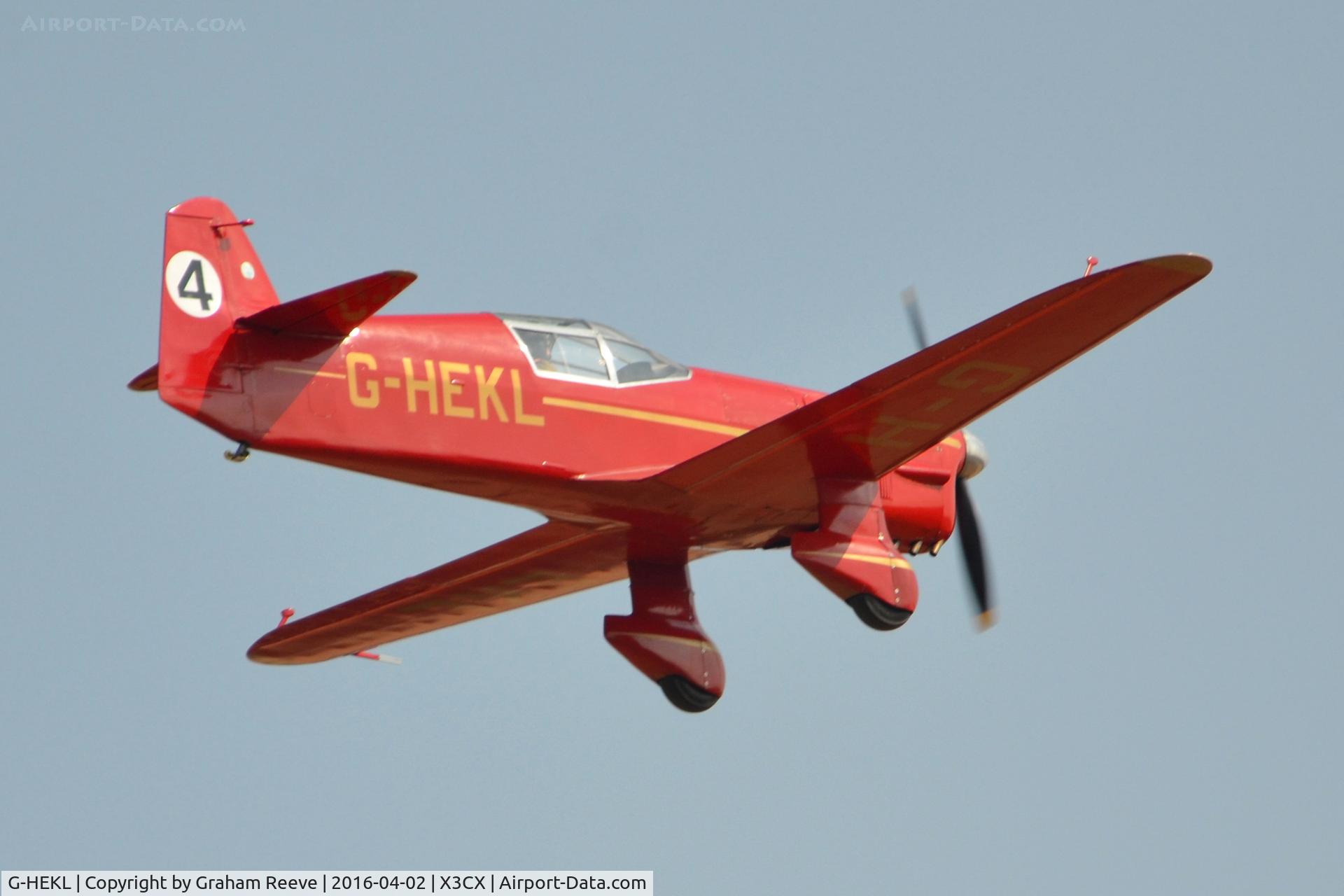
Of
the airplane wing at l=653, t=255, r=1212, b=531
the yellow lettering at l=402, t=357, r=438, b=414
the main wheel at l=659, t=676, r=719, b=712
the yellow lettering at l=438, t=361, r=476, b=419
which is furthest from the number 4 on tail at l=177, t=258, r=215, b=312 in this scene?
the main wheel at l=659, t=676, r=719, b=712

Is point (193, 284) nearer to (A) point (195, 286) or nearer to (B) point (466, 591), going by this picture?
(A) point (195, 286)

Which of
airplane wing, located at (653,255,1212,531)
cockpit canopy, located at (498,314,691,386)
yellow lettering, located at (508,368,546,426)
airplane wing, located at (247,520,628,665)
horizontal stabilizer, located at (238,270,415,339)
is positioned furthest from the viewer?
airplane wing, located at (247,520,628,665)

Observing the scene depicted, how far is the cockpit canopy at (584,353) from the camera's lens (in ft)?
53.6

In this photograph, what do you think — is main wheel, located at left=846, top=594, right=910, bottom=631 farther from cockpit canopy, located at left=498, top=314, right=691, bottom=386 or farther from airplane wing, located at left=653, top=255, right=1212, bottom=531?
cockpit canopy, located at left=498, top=314, right=691, bottom=386

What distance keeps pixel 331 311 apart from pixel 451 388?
1.26m

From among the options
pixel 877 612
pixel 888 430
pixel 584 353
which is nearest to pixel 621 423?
pixel 584 353

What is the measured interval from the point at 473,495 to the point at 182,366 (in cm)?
280

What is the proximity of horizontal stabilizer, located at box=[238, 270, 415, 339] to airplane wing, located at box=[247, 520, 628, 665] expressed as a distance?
377 centimetres

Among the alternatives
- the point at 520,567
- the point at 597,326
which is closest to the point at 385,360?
the point at 597,326

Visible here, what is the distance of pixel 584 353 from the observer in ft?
54.7

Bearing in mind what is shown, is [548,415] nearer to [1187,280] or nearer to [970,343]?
[970,343]

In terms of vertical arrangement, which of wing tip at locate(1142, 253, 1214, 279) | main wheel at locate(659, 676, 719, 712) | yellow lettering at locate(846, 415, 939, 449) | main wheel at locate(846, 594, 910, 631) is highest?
wing tip at locate(1142, 253, 1214, 279)

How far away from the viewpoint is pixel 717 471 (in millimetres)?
16797

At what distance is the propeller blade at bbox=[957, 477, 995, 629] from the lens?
19.0 meters
